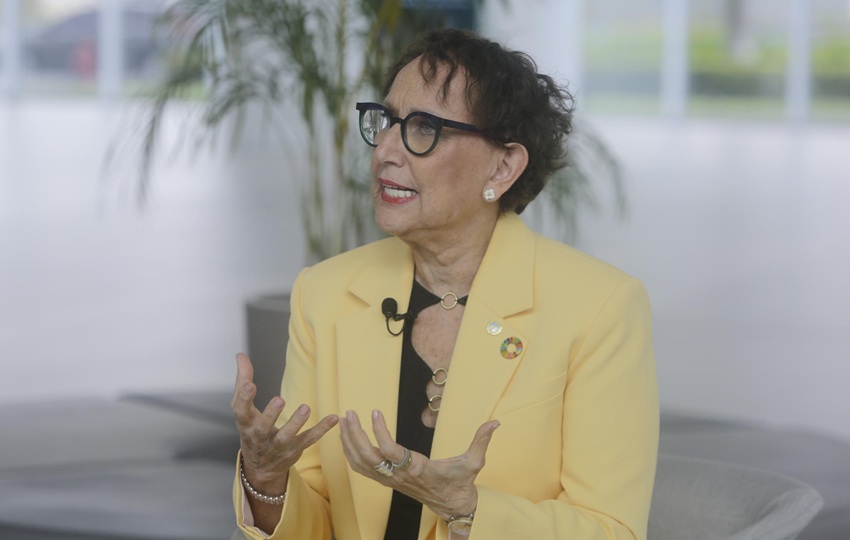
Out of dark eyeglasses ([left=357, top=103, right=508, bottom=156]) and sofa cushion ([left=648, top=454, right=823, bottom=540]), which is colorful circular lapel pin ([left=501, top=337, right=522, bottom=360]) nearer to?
dark eyeglasses ([left=357, top=103, right=508, bottom=156])

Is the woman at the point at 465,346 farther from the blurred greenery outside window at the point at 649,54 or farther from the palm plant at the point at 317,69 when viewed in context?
the blurred greenery outside window at the point at 649,54

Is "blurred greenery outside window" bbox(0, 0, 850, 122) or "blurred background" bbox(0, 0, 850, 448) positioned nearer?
"blurred background" bbox(0, 0, 850, 448)

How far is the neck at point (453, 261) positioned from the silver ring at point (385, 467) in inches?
18.9

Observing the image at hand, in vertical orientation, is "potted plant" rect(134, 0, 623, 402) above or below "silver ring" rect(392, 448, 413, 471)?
above

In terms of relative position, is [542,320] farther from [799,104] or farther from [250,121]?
[799,104]

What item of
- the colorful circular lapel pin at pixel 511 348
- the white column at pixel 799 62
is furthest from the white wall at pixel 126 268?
the white column at pixel 799 62

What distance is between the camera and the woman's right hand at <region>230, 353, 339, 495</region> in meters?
1.44

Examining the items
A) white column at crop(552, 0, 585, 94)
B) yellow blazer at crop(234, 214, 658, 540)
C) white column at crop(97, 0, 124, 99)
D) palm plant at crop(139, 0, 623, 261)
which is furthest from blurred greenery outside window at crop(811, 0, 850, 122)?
yellow blazer at crop(234, 214, 658, 540)

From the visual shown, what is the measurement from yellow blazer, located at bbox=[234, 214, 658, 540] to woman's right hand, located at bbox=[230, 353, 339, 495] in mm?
90

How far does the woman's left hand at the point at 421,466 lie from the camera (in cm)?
134

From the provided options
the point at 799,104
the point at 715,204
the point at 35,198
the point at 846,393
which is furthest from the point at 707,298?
the point at 799,104

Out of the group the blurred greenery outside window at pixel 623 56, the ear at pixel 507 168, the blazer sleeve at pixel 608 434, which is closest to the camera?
the blazer sleeve at pixel 608 434

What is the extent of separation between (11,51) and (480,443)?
16.1 meters

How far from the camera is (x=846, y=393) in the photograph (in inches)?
171
